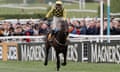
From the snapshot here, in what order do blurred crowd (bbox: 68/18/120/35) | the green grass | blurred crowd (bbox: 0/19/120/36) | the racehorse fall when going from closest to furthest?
the racehorse < the green grass < blurred crowd (bbox: 68/18/120/35) < blurred crowd (bbox: 0/19/120/36)

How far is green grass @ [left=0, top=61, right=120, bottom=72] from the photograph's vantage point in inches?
772

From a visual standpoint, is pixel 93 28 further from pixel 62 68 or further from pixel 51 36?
pixel 51 36

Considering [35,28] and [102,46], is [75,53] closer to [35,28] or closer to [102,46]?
[102,46]

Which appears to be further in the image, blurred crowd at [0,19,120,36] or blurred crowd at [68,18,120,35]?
blurred crowd at [0,19,120,36]

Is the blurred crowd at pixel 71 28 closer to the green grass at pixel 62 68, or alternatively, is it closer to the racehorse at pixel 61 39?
the green grass at pixel 62 68

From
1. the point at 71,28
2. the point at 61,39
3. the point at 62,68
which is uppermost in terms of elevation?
the point at 61,39

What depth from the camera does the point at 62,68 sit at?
810 inches

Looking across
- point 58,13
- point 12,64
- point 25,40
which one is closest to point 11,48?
point 25,40

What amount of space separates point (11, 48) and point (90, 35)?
3403 mm

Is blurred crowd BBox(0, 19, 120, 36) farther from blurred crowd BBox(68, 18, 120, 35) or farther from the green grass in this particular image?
the green grass

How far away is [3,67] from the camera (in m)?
20.8

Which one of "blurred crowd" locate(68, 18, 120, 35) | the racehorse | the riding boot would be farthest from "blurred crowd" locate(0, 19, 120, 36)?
the racehorse

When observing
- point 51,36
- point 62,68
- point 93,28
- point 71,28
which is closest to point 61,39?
point 51,36

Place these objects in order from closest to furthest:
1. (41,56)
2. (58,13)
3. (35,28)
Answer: (58,13) < (41,56) < (35,28)
